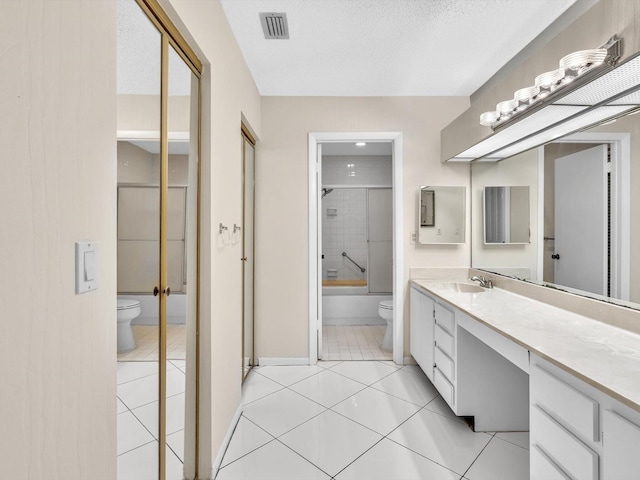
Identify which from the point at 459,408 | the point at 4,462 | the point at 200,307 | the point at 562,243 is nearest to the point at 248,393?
the point at 200,307

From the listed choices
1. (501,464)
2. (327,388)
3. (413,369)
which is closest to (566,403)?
(501,464)

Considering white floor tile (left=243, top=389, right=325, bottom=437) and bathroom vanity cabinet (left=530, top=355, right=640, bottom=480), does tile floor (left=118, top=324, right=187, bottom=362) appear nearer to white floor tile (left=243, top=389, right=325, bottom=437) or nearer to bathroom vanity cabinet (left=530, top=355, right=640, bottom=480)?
white floor tile (left=243, top=389, right=325, bottom=437)

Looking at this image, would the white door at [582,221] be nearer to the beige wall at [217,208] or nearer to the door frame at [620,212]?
the door frame at [620,212]

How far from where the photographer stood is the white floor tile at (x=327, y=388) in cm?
245

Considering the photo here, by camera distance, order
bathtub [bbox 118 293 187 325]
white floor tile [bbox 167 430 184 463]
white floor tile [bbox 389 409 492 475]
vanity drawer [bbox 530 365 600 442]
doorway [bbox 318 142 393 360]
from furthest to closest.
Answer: doorway [bbox 318 142 393 360]
white floor tile [bbox 389 409 492 475]
white floor tile [bbox 167 430 184 463]
bathtub [bbox 118 293 187 325]
vanity drawer [bbox 530 365 600 442]

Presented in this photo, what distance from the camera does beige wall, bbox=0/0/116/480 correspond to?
557 mm

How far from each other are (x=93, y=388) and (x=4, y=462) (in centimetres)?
24

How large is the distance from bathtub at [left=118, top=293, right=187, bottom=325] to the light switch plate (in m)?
0.23

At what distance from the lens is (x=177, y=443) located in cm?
141

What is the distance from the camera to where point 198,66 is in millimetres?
1599

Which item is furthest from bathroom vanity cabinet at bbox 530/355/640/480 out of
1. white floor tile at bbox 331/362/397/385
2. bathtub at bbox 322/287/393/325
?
bathtub at bbox 322/287/393/325

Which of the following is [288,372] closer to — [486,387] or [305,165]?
[486,387]

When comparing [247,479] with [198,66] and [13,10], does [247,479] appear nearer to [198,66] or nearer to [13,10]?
[13,10]

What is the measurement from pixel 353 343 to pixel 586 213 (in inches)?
100
